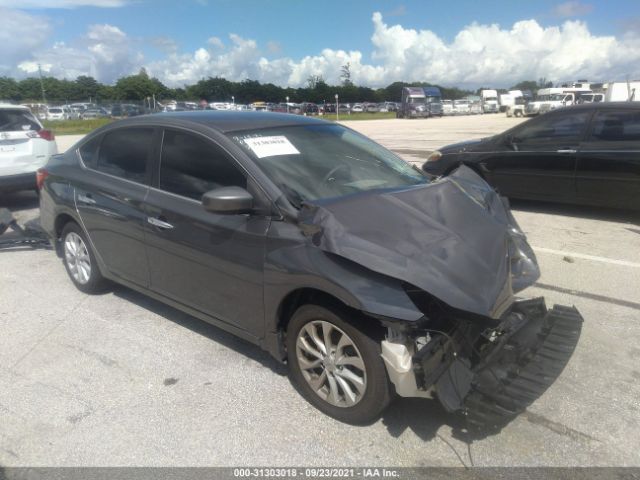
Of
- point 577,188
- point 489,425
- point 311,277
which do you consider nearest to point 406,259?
point 311,277

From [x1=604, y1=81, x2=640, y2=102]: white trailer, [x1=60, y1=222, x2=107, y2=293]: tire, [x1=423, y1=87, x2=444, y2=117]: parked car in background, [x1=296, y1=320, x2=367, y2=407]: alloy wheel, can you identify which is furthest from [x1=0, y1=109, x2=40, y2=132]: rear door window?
[x1=423, y1=87, x2=444, y2=117]: parked car in background

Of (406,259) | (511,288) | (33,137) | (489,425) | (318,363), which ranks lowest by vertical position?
(489,425)

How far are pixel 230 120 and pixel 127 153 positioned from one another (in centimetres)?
103

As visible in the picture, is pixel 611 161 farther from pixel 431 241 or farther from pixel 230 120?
pixel 230 120

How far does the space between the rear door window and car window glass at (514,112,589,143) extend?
776 centimetres

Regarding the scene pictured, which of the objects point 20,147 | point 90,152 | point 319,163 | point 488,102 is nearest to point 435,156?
point 319,163

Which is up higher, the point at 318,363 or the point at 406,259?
the point at 406,259

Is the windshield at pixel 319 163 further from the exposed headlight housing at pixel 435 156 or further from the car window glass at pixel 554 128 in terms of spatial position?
the car window glass at pixel 554 128

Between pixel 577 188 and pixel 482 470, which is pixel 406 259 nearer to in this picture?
pixel 482 470

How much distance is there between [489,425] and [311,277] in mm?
1187

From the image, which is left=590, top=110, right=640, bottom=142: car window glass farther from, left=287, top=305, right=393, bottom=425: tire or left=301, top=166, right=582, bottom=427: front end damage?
left=287, top=305, right=393, bottom=425: tire

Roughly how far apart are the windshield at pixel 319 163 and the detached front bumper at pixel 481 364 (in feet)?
3.54

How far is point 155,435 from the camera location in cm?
278

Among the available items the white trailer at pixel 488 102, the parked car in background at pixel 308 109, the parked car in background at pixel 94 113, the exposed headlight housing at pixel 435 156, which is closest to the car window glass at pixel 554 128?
the exposed headlight housing at pixel 435 156
